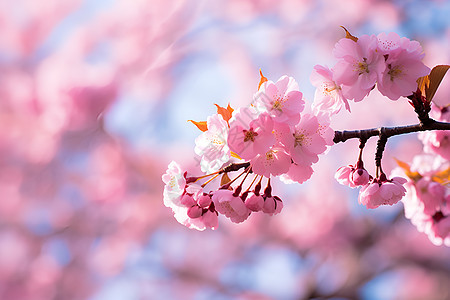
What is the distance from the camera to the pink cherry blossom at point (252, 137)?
0.88 m

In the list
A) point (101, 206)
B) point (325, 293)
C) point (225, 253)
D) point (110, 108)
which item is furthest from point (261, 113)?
point (225, 253)

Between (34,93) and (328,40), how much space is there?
263 centimetres

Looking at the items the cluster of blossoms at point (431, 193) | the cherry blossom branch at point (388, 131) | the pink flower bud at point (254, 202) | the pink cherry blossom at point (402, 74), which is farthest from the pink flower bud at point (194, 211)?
the cluster of blossoms at point (431, 193)

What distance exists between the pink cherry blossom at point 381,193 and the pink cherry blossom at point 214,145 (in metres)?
0.33

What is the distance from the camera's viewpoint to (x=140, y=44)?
402cm

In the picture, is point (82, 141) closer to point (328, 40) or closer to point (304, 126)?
point (328, 40)

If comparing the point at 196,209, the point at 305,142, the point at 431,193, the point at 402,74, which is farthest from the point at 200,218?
the point at 431,193

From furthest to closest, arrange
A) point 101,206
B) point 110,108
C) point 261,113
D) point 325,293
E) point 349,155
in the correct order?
1. point 349,155
2. point 101,206
3. point 110,108
4. point 325,293
5. point 261,113

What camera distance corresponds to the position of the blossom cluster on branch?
35.2 inches

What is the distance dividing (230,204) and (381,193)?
336mm

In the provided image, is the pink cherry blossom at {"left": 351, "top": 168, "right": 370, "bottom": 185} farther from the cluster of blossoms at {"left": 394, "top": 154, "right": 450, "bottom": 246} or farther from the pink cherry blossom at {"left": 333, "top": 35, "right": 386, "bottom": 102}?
the cluster of blossoms at {"left": 394, "top": 154, "right": 450, "bottom": 246}

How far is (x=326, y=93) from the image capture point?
3.29 ft

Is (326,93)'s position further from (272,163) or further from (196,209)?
(196,209)

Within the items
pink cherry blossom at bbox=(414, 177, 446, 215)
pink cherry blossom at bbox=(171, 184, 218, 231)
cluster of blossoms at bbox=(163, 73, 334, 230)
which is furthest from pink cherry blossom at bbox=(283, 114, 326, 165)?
pink cherry blossom at bbox=(414, 177, 446, 215)
